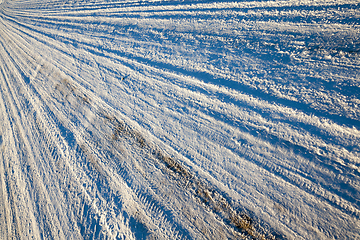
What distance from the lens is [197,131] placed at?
5.95 ft

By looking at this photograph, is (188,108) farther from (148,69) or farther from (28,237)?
(28,237)

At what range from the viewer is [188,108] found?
1903 millimetres

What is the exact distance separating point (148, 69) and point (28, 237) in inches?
85.5

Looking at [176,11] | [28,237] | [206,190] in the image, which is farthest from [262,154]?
[28,237]

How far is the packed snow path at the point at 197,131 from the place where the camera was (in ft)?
4.80

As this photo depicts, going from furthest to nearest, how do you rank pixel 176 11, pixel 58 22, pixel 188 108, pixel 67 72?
pixel 58 22 → pixel 67 72 → pixel 176 11 → pixel 188 108

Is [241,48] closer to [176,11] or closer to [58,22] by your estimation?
[176,11]

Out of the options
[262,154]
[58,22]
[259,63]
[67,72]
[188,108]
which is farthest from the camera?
[58,22]

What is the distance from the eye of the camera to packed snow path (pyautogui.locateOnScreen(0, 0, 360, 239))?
1.46 m

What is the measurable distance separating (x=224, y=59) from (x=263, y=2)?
0.69 meters

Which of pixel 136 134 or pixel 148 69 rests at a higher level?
pixel 148 69

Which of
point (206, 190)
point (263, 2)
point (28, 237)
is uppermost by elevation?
point (263, 2)

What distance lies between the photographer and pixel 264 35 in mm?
1851

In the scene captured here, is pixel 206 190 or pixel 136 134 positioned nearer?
pixel 206 190
